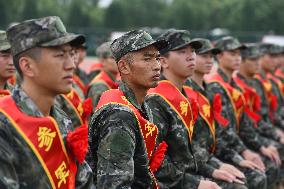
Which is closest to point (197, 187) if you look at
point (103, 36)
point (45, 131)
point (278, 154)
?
point (45, 131)

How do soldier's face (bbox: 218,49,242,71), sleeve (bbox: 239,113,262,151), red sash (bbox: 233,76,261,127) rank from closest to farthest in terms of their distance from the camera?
sleeve (bbox: 239,113,262,151) → soldier's face (bbox: 218,49,242,71) → red sash (bbox: 233,76,261,127)

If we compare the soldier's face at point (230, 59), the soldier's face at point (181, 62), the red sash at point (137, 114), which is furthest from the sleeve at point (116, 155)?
the soldier's face at point (230, 59)

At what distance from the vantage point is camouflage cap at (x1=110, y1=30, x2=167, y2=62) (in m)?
3.14

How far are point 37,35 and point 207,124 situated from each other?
2.58 metres

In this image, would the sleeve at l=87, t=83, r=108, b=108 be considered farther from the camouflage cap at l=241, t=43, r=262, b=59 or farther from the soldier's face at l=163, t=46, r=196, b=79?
the camouflage cap at l=241, t=43, r=262, b=59

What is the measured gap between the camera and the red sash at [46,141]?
2.37 m

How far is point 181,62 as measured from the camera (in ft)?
14.1

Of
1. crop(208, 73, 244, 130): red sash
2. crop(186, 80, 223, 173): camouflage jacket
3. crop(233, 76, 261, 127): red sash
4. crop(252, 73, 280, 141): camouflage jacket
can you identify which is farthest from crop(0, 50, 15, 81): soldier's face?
crop(252, 73, 280, 141): camouflage jacket

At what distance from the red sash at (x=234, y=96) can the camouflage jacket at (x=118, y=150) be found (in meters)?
2.79

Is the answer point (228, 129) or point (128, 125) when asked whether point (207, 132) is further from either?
point (128, 125)

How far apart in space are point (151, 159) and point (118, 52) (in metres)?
0.70

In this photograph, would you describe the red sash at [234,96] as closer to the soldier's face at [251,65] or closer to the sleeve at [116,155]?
the soldier's face at [251,65]

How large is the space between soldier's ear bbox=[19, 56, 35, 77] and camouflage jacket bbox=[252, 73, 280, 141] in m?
4.88

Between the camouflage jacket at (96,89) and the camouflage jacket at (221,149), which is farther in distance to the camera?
the camouflage jacket at (96,89)
